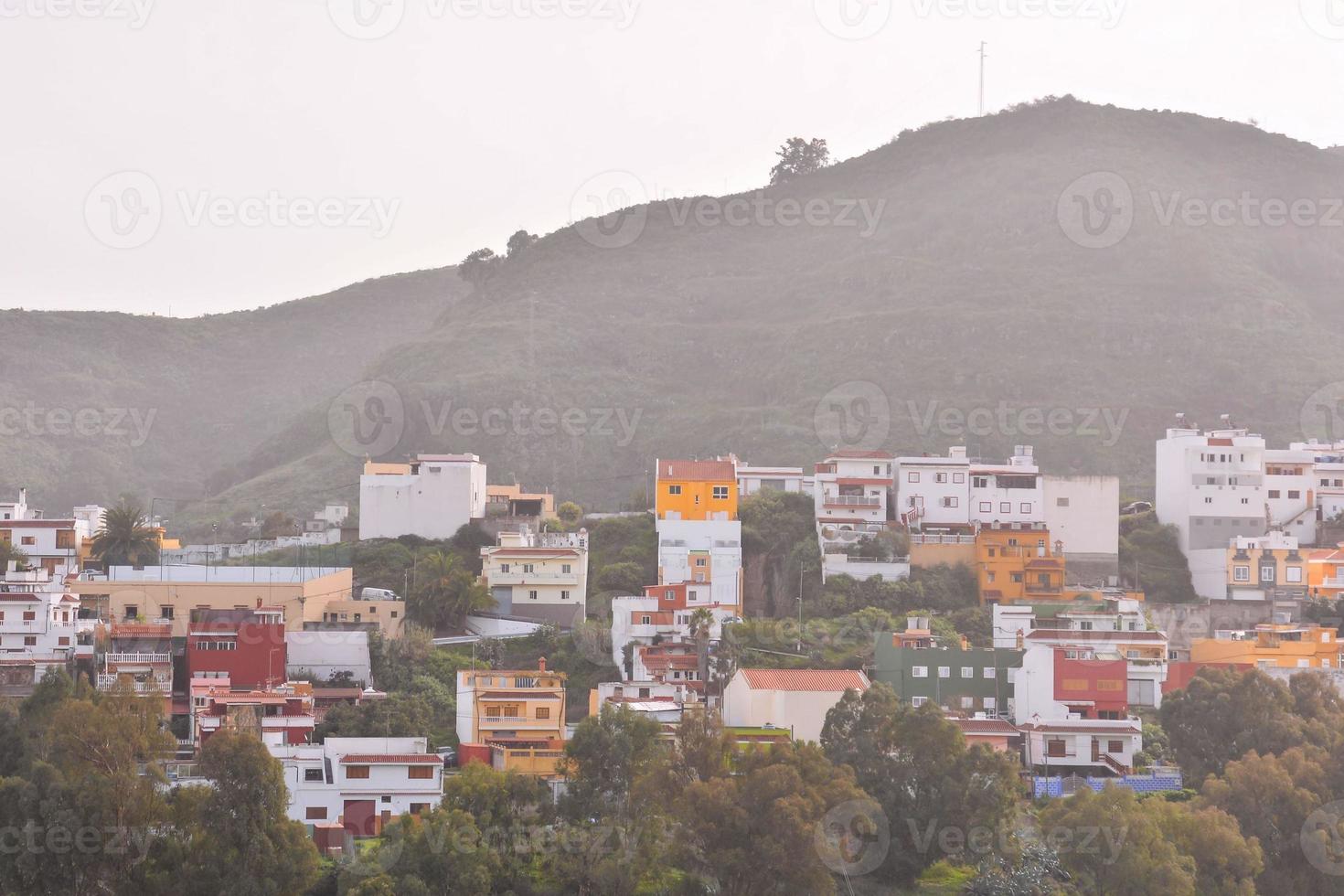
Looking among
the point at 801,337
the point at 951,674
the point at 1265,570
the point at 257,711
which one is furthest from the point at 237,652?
the point at 801,337

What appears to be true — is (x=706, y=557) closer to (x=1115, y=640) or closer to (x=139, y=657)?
(x=1115, y=640)

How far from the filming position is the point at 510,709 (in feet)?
156

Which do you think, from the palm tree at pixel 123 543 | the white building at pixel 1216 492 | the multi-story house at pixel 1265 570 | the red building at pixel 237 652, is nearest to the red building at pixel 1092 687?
the multi-story house at pixel 1265 570

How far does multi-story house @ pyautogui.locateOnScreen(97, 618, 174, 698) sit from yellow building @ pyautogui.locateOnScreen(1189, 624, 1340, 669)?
29369 mm

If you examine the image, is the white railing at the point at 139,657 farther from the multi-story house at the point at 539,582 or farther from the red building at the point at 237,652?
the multi-story house at the point at 539,582

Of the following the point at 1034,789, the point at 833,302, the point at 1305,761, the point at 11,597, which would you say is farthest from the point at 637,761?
the point at 833,302

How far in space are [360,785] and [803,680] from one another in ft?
39.4

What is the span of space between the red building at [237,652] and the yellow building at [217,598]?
1.89 meters

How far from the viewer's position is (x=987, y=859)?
135 feet

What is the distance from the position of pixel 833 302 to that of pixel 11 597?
79639 millimetres

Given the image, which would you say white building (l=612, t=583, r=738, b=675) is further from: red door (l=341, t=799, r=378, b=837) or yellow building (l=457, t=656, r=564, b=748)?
red door (l=341, t=799, r=378, b=837)

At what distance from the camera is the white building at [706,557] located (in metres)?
59.4

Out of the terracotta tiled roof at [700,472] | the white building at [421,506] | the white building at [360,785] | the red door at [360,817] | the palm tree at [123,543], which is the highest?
the terracotta tiled roof at [700,472]

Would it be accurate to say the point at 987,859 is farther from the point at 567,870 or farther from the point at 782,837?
the point at 567,870
